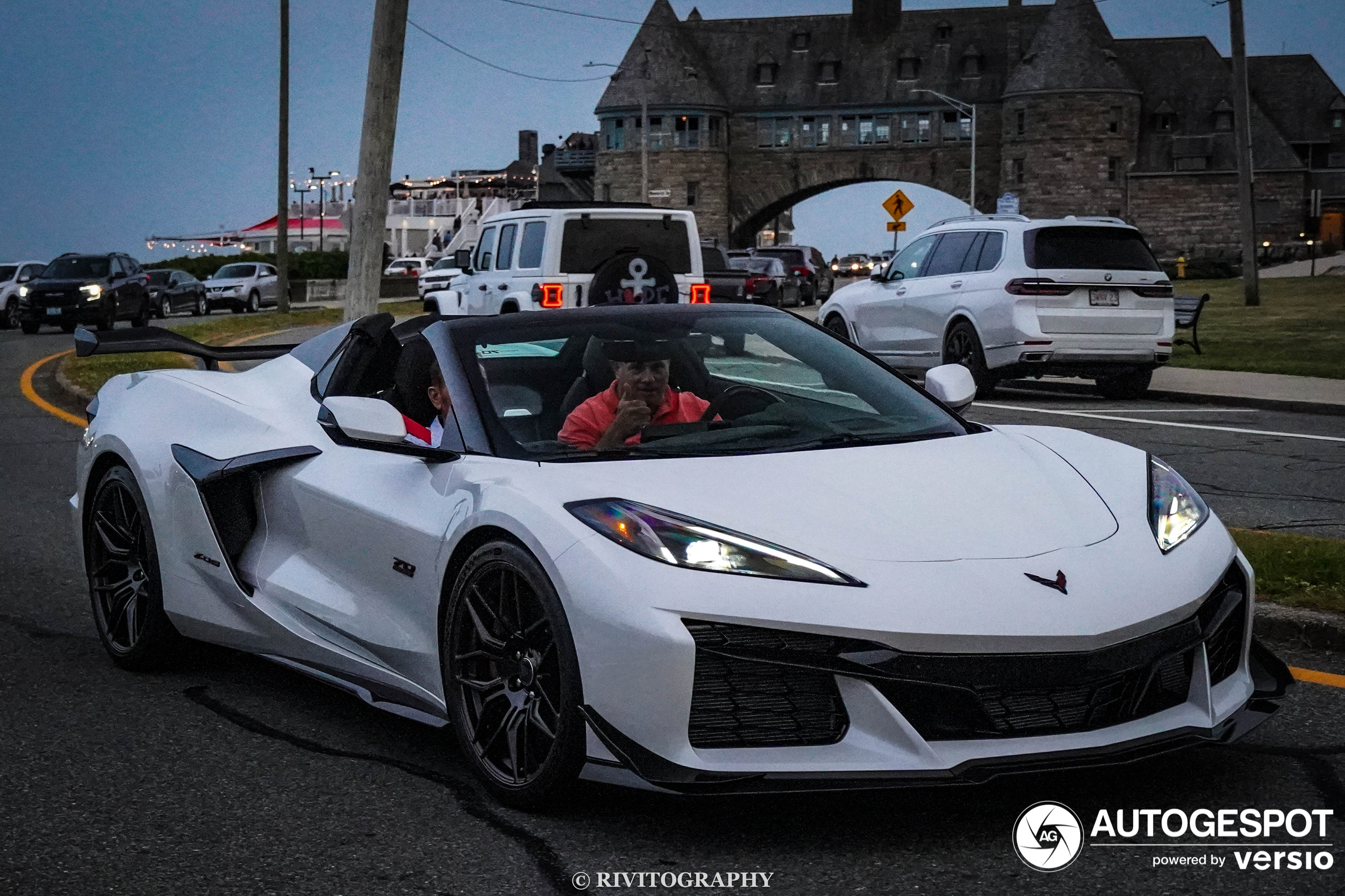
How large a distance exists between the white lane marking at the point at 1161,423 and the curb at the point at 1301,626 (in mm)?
7933

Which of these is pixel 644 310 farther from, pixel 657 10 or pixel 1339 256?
pixel 657 10

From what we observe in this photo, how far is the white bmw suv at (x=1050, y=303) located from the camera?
1725 cm

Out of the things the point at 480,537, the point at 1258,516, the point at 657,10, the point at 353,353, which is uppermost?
the point at 657,10

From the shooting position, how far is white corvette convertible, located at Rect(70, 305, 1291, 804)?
12.5 feet

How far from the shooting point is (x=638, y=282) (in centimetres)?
1673

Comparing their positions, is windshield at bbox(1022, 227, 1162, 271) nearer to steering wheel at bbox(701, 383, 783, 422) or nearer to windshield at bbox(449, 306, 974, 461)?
windshield at bbox(449, 306, 974, 461)

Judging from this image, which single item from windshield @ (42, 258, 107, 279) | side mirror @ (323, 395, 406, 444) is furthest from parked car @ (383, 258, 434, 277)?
side mirror @ (323, 395, 406, 444)

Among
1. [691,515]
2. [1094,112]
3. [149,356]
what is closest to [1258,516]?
[691,515]

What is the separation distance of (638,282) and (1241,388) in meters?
→ 6.54

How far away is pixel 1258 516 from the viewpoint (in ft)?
30.6

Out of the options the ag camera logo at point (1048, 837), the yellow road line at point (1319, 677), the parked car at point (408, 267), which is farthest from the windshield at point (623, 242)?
the parked car at point (408, 267)

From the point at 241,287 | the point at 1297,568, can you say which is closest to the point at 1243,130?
the point at 241,287

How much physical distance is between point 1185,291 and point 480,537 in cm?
5294

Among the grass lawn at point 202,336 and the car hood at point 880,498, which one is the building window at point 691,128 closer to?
the grass lawn at point 202,336
